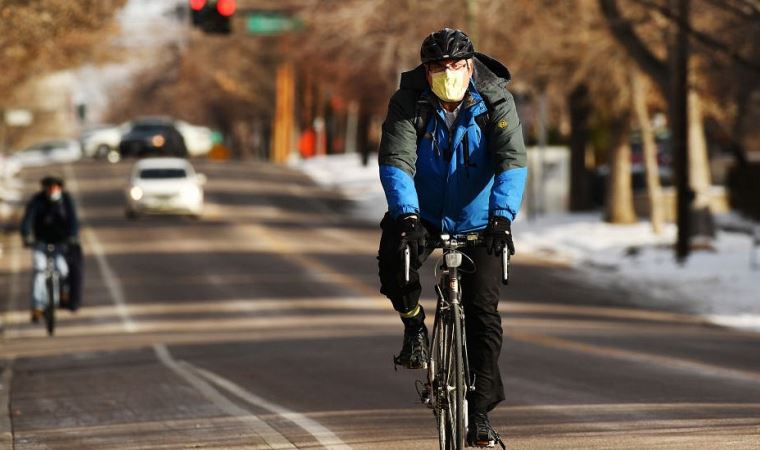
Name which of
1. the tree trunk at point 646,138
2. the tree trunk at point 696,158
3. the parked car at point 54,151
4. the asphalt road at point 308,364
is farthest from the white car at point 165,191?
the parked car at point 54,151

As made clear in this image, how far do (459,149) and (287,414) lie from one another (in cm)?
367

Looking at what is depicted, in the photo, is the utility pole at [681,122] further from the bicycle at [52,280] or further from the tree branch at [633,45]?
the bicycle at [52,280]

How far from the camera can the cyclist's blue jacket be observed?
752 centimetres

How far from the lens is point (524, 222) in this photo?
152ft

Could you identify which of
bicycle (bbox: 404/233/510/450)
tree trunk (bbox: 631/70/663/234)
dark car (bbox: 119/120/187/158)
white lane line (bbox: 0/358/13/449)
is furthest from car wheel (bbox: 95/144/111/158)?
bicycle (bbox: 404/233/510/450)

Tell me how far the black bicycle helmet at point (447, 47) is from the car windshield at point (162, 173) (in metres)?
38.0

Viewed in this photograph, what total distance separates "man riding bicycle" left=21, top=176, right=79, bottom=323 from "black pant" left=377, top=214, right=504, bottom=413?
44.9 ft

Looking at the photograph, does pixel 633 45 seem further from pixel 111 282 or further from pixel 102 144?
pixel 102 144

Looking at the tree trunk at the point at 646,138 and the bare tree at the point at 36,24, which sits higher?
the bare tree at the point at 36,24

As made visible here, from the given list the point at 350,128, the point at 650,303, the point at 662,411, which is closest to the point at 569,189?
the point at 650,303

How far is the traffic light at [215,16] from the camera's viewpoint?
3131cm

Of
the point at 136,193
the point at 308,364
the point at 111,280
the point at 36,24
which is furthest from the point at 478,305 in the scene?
the point at 136,193

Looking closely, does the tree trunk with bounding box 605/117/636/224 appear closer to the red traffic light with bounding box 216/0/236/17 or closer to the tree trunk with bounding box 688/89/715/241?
the tree trunk with bounding box 688/89/715/241

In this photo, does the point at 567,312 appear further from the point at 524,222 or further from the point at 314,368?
the point at 524,222
